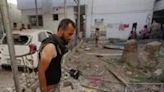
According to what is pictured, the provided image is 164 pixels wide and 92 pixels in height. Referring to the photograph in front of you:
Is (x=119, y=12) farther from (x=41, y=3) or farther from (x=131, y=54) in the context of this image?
(x=131, y=54)

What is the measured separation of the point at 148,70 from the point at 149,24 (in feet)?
29.8

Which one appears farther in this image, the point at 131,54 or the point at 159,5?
the point at 159,5

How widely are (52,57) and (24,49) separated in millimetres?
4334

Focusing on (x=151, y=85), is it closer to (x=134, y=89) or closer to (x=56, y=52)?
(x=134, y=89)

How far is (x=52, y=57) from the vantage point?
1927mm

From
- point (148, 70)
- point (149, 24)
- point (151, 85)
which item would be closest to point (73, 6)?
point (149, 24)

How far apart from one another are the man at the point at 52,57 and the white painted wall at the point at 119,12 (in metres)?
13.8

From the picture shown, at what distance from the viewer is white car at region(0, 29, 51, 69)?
5.76 m

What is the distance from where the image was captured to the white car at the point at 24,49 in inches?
227

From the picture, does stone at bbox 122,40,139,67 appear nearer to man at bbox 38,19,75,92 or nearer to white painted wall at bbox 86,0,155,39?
man at bbox 38,19,75,92

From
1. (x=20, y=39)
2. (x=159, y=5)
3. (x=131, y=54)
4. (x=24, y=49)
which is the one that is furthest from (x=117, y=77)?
(x=159, y=5)

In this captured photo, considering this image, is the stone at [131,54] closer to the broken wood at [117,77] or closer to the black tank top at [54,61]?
the broken wood at [117,77]

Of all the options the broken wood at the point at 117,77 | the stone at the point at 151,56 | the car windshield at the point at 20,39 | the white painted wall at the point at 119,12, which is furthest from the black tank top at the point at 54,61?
the white painted wall at the point at 119,12

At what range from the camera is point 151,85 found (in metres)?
4.99
